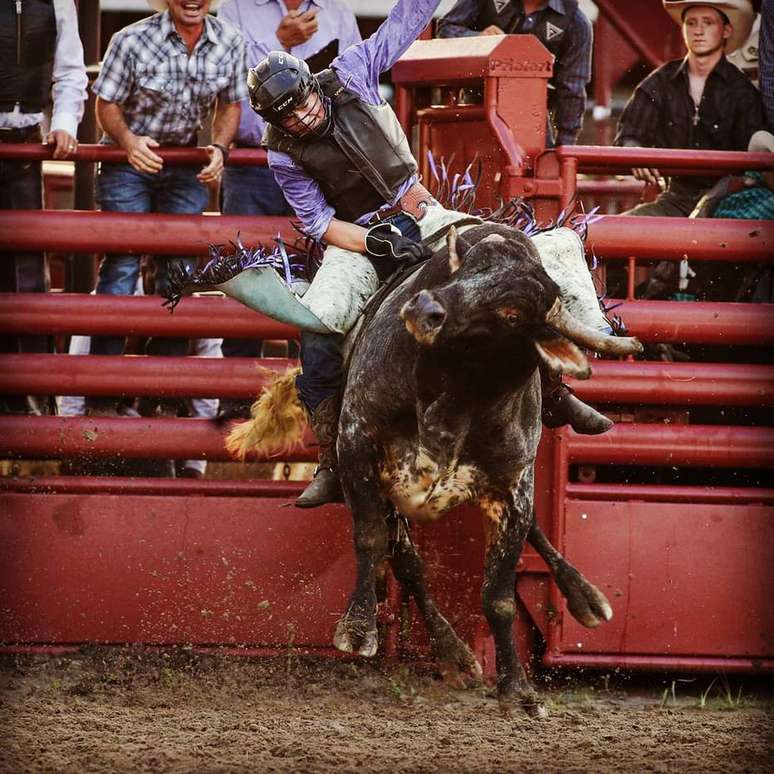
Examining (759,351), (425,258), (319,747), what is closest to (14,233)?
(425,258)

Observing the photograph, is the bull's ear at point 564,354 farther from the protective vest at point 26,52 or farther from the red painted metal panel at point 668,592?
the protective vest at point 26,52

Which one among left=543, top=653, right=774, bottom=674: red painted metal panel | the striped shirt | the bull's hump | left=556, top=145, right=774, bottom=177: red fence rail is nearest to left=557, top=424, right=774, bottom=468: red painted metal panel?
left=543, top=653, right=774, bottom=674: red painted metal panel

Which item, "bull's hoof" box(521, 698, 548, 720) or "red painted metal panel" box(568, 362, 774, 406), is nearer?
"bull's hoof" box(521, 698, 548, 720)

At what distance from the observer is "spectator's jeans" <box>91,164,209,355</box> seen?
5.42 metres

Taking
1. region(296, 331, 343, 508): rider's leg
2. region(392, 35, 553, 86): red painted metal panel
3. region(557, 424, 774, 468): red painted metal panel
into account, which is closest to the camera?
region(296, 331, 343, 508): rider's leg

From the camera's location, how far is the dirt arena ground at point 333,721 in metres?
3.99

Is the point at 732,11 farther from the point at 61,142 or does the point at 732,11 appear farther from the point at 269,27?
the point at 61,142

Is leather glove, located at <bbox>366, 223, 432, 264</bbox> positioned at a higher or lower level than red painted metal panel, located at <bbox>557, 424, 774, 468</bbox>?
higher

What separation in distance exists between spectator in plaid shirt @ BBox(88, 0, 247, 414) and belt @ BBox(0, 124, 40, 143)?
305 millimetres

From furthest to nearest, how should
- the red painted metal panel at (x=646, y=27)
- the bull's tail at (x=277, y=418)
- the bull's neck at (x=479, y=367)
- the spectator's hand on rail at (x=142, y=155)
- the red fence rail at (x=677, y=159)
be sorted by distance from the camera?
the red painted metal panel at (x=646, y=27) → the spectator's hand on rail at (x=142, y=155) → the red fence rail at (x=677, y=159) → the bull's tail at (x=277, y=418) → the bull's neck at (x=479, y=367)

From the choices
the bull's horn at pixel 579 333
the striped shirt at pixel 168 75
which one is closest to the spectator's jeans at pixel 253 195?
the striped shirt at pixel 168 75

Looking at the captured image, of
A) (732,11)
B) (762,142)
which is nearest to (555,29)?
(732,11)

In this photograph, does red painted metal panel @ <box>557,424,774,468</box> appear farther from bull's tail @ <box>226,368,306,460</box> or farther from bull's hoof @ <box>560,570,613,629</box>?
bull's tail @ <box>226,368,306,460</box>

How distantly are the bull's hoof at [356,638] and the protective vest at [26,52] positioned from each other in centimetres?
270
